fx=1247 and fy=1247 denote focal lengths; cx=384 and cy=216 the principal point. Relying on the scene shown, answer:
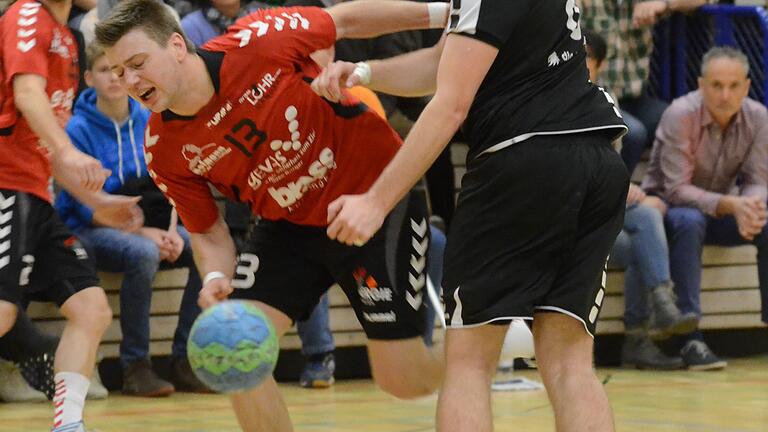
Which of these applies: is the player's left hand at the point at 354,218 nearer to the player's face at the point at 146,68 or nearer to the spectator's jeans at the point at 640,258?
the player's face at the point at 146,68

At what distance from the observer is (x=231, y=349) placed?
355 cm

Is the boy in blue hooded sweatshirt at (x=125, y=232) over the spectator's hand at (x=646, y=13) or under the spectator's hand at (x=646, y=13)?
under

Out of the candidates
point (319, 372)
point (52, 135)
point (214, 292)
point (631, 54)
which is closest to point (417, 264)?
point (214, 292)

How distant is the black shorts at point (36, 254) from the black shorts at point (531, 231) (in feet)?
8.05

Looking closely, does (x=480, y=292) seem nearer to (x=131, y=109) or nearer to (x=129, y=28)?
(x=129, y=28)

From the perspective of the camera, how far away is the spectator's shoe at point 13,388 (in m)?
6.90

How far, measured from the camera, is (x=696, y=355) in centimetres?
809

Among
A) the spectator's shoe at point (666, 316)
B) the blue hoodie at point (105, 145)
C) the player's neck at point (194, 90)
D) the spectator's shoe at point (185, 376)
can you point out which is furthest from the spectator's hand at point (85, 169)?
the spectator's shoe at point (666, 316)

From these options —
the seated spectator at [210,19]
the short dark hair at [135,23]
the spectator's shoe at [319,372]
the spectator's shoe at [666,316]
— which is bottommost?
the spectator's shoe at [319,372]

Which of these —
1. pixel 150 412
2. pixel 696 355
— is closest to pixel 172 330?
pixel 150 412

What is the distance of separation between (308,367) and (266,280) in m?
3.23

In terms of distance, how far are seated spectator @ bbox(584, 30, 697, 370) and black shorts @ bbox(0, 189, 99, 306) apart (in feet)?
11.9

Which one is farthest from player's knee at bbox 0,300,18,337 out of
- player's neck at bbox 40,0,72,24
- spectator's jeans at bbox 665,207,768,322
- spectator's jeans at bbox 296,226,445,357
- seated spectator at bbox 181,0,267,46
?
spectator's jeans at bbox 665,207,768,322

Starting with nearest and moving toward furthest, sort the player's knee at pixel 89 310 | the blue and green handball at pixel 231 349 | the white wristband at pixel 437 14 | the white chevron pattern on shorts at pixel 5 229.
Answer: the blue and green handball at pixel 231 349 → the white wristband at pixel 437 14 → the white chevron pattern on shorts at pixel 5 229 → the player's knee at pixel 89 310
